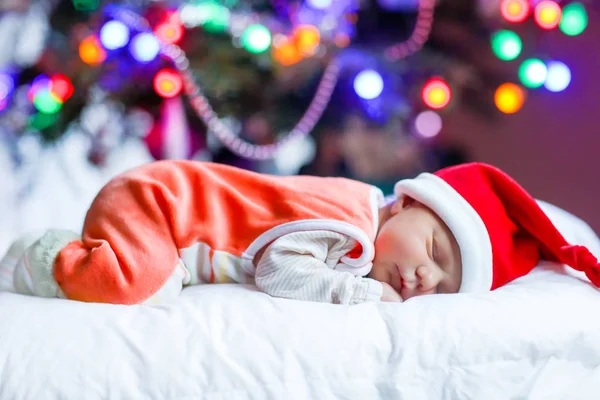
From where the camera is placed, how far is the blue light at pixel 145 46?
2156mm

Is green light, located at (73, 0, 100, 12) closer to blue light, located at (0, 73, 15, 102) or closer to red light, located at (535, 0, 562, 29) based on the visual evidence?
blue light, located at (0, 73, 15, 102)

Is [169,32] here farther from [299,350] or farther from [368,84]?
[299,350]

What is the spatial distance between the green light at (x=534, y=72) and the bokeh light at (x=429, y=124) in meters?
0.46

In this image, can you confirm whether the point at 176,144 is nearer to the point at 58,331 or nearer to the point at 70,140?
the point at 70,140

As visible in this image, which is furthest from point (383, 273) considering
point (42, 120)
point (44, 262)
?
point (42, 120)

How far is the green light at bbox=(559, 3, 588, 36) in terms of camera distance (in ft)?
6.98

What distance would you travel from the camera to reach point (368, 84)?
2.33 m

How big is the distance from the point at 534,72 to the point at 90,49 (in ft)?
4.99

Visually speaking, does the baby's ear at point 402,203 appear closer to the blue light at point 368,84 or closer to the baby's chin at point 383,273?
the baby's chin at point 383,273

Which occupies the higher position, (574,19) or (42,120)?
(574,19)

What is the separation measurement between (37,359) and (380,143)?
1.97 meters

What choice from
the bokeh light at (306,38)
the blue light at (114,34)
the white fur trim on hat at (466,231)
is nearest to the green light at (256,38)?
the bokeh light at (306,38)

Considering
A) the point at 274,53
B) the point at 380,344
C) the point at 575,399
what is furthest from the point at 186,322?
the point at 274,53

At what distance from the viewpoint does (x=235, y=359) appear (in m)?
0.84
